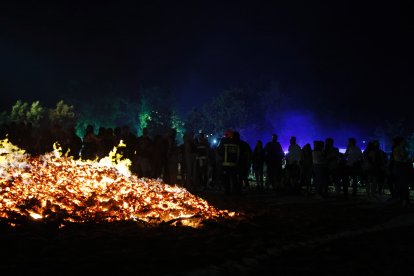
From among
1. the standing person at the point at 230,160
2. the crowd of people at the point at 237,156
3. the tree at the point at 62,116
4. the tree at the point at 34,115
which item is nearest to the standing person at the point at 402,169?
the crowd of people at the point at 237,156

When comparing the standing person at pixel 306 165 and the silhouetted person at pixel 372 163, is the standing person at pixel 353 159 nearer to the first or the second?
the silhouetted person at pixel 372 163

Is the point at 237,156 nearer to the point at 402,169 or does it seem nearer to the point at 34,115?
the point at 402,169

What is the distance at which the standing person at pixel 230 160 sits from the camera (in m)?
16.0

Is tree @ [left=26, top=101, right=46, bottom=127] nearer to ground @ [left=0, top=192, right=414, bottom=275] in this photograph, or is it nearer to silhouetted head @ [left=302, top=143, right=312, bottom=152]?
silhouetted head @ [left=302, top=143, right=312, bottom=152]

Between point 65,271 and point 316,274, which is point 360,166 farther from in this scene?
point 65,271

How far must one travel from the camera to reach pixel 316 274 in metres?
5.86

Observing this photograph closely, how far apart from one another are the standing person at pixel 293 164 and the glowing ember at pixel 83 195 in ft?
21.7

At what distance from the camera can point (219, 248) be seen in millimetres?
6949

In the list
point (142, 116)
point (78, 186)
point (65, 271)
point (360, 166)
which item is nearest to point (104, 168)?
point (78, 186)

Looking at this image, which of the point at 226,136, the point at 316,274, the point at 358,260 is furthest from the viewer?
the point at 226,136

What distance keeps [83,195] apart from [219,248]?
4.08m

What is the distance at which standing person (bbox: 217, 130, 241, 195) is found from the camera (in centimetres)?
1605

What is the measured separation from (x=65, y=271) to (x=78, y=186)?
520 centimetres

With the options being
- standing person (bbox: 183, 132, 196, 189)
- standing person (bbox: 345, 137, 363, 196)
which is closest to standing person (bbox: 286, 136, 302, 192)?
standing person (bbox: 345, 137, 363, 196)
